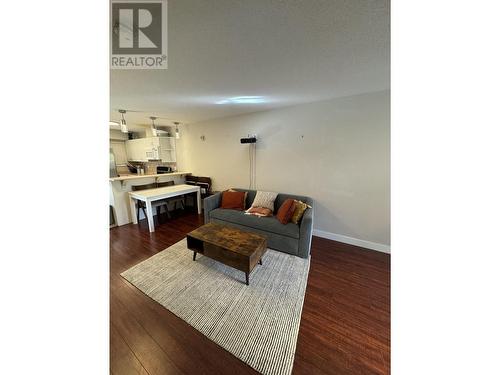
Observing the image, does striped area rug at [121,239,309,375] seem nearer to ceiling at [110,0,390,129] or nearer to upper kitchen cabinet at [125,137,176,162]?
ceiling at [110,0,390,129]

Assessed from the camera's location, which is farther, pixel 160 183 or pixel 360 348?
pixel 160 183

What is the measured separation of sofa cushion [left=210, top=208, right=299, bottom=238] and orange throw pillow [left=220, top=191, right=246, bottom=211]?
0.16 meters

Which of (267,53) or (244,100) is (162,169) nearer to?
(244,100)

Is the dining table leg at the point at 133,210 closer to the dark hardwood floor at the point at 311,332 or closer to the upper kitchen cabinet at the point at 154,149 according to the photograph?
the dark hardwood floor at the point at 311,332

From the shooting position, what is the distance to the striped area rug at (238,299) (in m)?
1.28

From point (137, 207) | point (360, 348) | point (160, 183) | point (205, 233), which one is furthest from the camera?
point (160, 183)

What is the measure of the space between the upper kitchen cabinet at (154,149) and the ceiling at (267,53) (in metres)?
2.18
